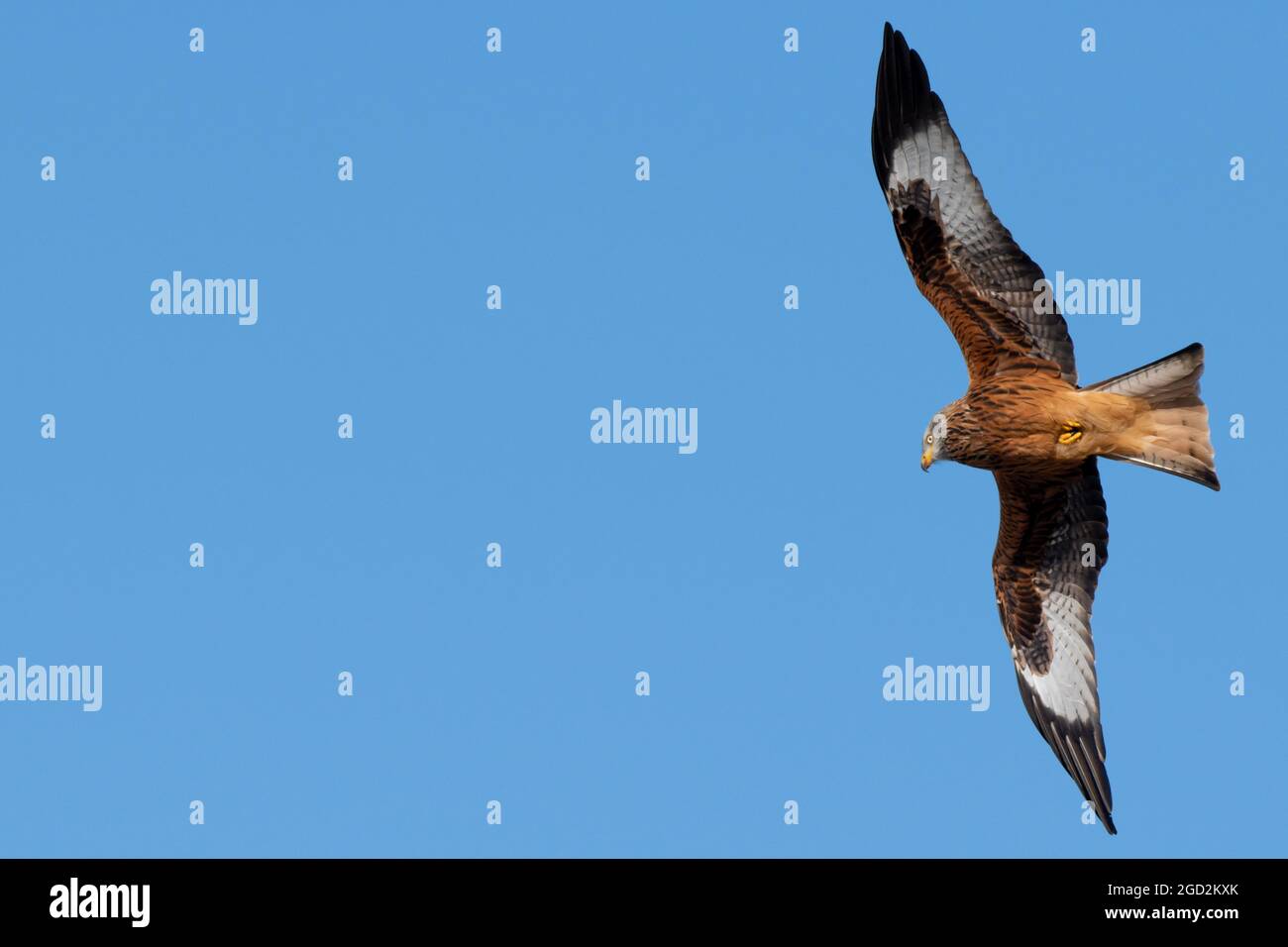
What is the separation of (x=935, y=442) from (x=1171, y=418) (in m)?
1.60

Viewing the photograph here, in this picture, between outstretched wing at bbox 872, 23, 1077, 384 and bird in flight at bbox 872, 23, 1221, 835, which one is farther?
outstretched wing at bbox 872, 23, 1077, 384

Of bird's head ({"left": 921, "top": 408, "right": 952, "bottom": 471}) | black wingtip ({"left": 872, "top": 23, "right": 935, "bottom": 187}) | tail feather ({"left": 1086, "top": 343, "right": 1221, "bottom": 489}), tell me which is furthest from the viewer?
black wingtip ({"left": 872, "top": 23, "right": 935, "bottom": 187})

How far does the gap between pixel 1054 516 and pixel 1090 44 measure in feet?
13.6

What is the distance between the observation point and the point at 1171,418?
44.2 ft

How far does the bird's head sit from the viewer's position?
13891mm

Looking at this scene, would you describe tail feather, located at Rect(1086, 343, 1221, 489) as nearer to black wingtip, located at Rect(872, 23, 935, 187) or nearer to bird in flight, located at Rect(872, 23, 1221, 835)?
bird in flight, located at Rect(872, 23, 1221, 835)

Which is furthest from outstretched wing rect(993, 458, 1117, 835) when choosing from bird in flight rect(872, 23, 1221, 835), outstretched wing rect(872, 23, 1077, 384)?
outstretched wing rect(872, 23, 1077, 384)

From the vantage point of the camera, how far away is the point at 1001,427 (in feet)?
45.2

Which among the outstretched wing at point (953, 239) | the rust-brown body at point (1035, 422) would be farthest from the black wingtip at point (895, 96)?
the rust-brown body at point (1035, 422)

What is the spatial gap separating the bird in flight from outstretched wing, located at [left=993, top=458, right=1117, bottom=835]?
0.4 inches

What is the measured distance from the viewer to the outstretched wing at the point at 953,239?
→ 14.1 meters

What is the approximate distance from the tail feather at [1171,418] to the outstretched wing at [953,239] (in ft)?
2.01
